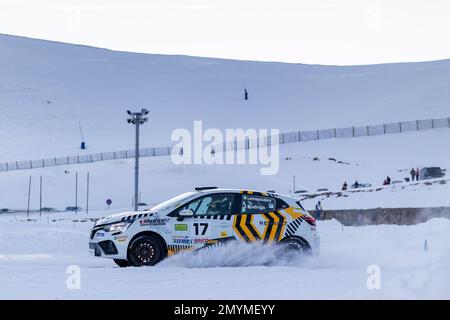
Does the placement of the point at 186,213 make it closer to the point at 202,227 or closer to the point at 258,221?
the point at 202,227

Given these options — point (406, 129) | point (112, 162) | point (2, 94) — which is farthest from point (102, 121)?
point (406, 129)

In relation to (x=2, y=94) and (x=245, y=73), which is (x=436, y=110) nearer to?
(x=245, y=73)

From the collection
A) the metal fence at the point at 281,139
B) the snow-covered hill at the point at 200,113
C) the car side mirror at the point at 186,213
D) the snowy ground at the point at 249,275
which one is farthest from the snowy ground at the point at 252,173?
the car side mirror at the point at 186,213

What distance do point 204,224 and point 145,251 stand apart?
116 cm

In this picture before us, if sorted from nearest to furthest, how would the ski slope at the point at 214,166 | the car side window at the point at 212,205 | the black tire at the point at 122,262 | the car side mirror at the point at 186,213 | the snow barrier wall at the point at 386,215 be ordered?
the ski slope at the point at 214,166 < the car side mirror at the point at 186,213 < the car side window at the point at 212,205 < the black tire at the point at 122,262 < the snow barrier wall at the point at 386,215

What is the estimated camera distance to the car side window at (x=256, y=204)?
17.5m

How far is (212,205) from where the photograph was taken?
57.4ft

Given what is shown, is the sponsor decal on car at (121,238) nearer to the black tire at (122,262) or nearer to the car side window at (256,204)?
the black tire at (122,262)

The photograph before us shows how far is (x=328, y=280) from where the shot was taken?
560 inches

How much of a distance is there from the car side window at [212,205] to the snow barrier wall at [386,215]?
54.7 ft

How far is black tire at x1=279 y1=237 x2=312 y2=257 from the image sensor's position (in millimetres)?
17359

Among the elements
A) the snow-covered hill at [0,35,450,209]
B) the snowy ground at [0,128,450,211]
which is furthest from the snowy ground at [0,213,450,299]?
the snowy ground at [0,128,450,211]

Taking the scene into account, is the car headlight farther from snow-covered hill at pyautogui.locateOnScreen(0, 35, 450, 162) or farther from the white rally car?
snow-covered hill at pyautogui.locateOnScreen(0, 35, 450, 162)

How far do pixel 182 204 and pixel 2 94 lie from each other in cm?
9515
